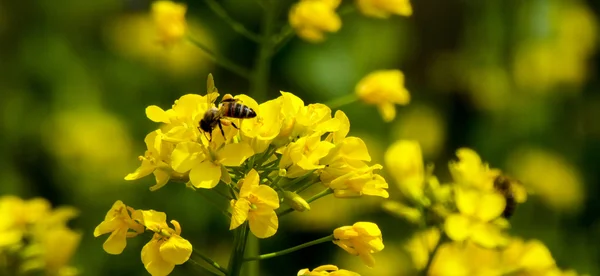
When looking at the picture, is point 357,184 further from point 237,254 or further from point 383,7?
point 383,7

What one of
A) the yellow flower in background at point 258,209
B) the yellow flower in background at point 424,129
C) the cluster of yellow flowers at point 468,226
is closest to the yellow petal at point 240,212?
the yellow flower in background at point 258,209

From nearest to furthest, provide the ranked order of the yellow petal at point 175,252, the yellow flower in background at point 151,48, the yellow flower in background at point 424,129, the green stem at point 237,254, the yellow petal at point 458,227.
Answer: the yellow petal at point 175,252 → the green stem at point 237,254 → the yellow petal at point 458,227 → the yellow flower in background at point 424,129 → the yellow flower in background at point 151,48

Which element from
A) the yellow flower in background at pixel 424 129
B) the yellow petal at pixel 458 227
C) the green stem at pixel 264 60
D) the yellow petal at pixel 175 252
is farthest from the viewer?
the yellow flower in background at pixel 424 129

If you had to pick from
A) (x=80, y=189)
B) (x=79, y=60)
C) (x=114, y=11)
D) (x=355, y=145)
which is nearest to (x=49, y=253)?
(x=355, y=145)

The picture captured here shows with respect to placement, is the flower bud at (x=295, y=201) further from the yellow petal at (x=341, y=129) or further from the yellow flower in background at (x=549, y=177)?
the yellow flower in background at (x=549, y=177)

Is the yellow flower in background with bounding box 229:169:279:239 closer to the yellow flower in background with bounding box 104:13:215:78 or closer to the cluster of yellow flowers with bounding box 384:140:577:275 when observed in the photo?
the cluster of yellow flowers with bounding box 384:140:577:275

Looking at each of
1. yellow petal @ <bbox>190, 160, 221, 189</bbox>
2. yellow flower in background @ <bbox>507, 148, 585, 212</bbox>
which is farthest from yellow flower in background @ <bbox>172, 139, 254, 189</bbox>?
yellow flower in background @ <bbox>507, 148, 585, 212</bbox>

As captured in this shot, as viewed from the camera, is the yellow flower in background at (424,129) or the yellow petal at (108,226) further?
the yellow flower in background at (424,129)

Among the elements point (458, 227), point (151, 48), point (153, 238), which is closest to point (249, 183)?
point (153, 238)
